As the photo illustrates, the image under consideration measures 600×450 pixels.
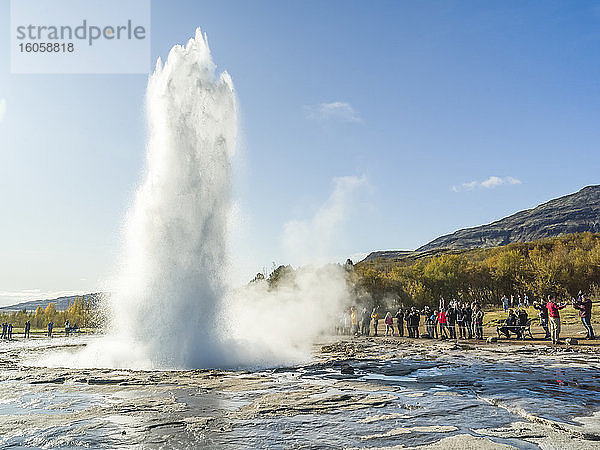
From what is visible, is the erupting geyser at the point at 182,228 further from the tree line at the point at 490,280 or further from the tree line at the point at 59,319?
the tree line at the point at 59,319

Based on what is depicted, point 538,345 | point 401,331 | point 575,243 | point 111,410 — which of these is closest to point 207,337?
point 111,410

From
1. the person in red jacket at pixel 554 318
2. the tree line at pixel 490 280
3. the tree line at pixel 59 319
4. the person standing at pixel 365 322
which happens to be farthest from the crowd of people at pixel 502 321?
the tree line at pixel 59 319

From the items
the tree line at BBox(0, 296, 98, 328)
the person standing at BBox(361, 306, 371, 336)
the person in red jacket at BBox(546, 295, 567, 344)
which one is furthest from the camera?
the tree line at BBox(0, 296, 98, 328)

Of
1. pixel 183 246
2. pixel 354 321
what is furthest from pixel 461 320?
pixel 183 246

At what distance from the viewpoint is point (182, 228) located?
18438mm

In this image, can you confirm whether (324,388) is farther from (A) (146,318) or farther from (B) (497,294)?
(B) (497,294)

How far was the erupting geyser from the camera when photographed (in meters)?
17.2

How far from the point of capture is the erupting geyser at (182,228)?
56.4 feet

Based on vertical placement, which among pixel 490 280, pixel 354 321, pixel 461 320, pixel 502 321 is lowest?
pixel 502 321

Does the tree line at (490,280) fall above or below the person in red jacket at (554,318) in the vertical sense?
above

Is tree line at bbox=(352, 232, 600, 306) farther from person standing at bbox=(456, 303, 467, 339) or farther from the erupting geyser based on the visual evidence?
the erupting geyser

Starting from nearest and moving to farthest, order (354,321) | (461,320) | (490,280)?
1. (461,320)
2. (354,321)
3. (490,280)

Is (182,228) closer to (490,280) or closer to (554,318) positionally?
(554,318)

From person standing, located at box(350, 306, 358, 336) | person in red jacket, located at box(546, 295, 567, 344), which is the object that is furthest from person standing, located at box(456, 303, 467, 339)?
person standing, located at box(350, 306, 358, 336)
